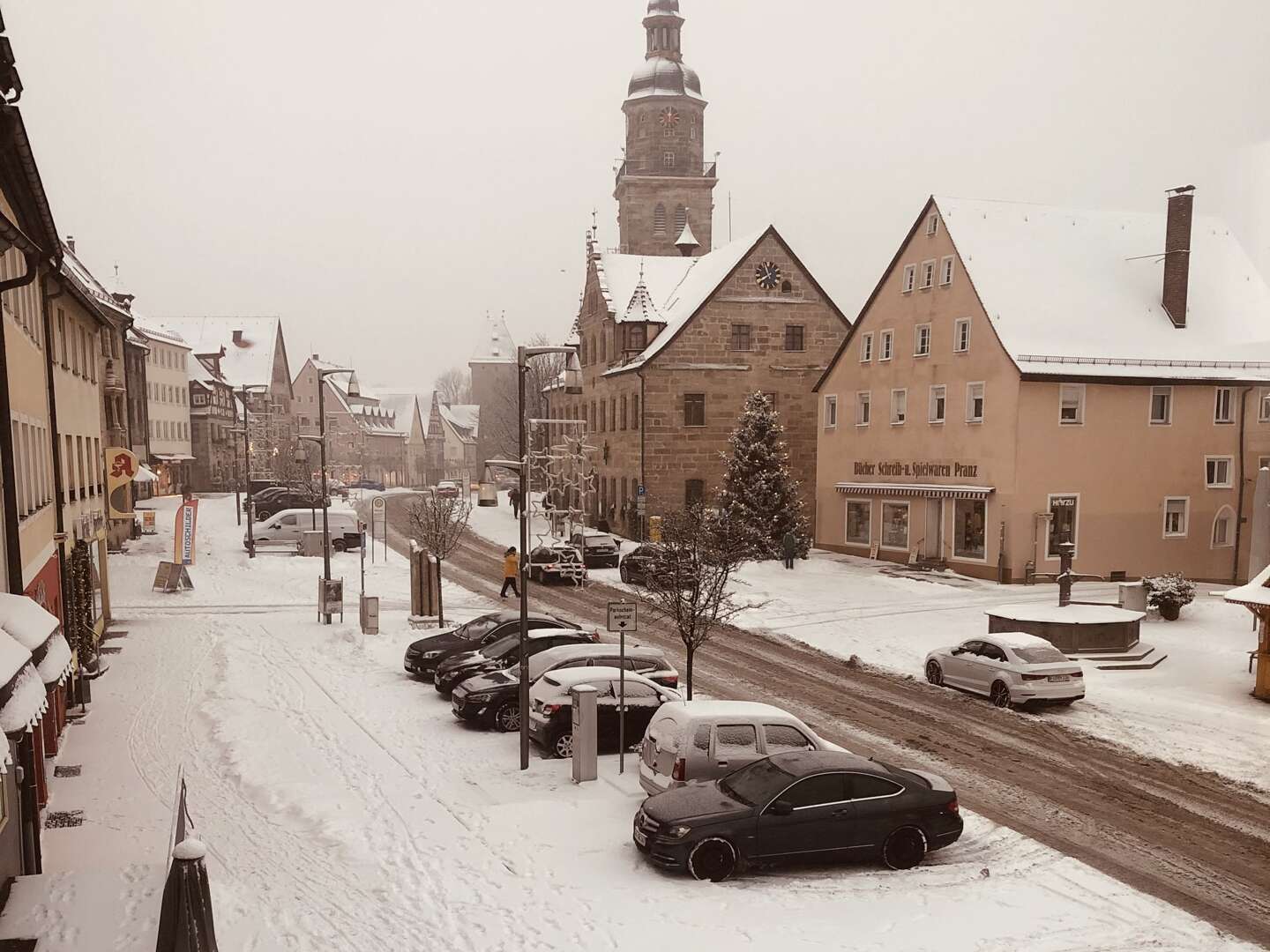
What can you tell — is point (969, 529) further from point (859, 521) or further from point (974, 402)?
point (859, 521)

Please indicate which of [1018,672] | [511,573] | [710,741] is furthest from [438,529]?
[710,741]

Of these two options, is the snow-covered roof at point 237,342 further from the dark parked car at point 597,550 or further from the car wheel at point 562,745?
the car wheel at point 562,745

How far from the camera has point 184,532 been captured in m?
35.9

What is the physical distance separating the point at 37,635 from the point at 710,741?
27.4ft

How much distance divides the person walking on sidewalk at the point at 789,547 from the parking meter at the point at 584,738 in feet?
76.5

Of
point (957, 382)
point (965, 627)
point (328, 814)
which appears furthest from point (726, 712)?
point (957, 382)

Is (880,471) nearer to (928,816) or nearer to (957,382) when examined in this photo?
(957,382)

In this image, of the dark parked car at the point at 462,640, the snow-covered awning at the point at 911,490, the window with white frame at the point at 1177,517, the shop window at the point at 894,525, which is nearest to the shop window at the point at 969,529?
the snow-covered awning at the point at 911,490

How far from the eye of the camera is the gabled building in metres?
34.6

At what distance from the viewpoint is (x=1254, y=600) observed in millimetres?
20016

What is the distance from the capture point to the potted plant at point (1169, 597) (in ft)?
88.1

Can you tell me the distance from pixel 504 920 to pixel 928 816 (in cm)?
550

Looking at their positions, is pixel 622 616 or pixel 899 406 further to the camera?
pixel 899 406

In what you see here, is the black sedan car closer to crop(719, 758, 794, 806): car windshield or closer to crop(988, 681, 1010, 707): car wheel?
crop(719, 758, 794, 806): car windshield
